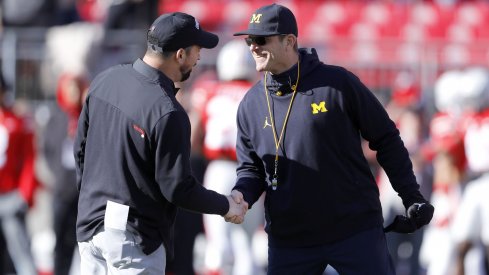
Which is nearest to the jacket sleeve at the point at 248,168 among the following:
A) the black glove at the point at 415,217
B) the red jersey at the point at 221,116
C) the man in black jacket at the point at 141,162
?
the man in black jacket at the point at 141,162

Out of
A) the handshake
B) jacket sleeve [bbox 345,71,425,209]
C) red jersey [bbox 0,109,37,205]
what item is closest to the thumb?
the handshake

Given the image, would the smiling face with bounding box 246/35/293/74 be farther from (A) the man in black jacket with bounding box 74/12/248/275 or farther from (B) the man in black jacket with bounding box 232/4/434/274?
(A) the man in black jacket with bounding box 74/12/248/275

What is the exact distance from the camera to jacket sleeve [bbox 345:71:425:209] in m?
5.98

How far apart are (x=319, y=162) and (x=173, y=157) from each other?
2.70ft

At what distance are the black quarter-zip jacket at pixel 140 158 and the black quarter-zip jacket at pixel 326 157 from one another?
384 millimetres

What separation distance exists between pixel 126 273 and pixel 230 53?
13.1 ft

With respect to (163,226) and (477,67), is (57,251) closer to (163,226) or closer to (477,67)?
(163,226)

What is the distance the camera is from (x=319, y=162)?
19.6 ft

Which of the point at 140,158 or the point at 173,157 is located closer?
the point at 173,157

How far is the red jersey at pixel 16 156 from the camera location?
9.33m

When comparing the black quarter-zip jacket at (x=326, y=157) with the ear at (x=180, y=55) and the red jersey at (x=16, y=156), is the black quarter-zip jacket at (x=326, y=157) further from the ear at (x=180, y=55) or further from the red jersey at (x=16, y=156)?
the red jersey at (x=16, y=156)

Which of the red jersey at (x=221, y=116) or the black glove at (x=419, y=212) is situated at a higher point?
the black glove at (x=419, y=212)

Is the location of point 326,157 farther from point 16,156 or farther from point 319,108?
point 16,156

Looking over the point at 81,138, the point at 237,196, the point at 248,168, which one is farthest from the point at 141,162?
the point at 248,168
